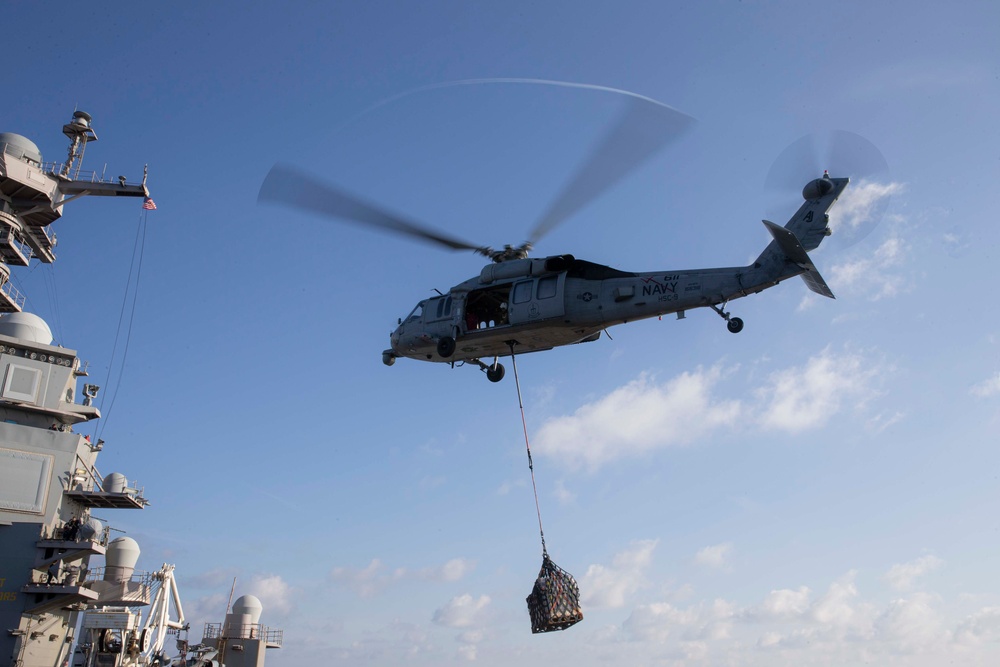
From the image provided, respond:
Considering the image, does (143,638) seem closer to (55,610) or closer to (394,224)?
(55,610)

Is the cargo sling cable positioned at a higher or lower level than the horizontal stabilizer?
lower

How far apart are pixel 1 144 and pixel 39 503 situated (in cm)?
1376

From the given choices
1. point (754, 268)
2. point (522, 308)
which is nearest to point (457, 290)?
point (522, 308)

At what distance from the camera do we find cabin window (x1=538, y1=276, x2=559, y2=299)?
1919cm

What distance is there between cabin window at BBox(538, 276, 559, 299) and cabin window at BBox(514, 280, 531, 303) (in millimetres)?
291

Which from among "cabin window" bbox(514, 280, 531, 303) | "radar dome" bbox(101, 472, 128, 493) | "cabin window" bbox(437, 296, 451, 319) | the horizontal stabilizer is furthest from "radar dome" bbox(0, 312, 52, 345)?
the horizontal stabilizer

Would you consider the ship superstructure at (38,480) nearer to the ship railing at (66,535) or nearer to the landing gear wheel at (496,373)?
the ship railing at (66,535)

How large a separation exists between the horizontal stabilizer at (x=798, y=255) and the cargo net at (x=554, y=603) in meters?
8.28

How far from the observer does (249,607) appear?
3319 centimetres

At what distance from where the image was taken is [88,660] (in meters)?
26.1

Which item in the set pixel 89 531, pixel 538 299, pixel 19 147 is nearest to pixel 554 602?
pixel 538 299

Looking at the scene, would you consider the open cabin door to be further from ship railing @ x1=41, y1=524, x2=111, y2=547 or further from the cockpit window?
ship railing @ x1=41, y1=524, x2=111, y2=547

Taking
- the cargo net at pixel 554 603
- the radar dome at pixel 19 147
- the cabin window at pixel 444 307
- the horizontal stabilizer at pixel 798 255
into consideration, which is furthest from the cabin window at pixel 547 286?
the radar dome at pixel 19 147

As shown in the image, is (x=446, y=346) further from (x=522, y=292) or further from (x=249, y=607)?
(x=249, y=607)
